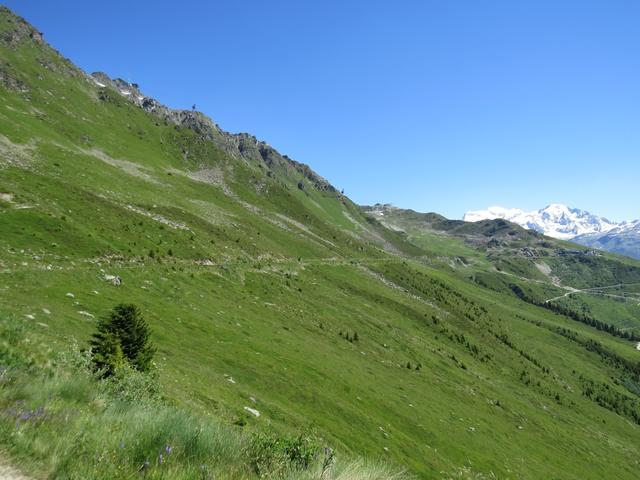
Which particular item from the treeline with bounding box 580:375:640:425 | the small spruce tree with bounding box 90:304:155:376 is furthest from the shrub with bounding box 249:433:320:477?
the treeline with bounding box 580:375:640:425

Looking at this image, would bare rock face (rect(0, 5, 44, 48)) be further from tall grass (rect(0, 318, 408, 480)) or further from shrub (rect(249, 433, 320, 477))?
shrub (rect(249, 433, 320, 477))

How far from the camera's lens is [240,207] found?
510 ft

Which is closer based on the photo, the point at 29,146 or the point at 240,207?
the point at 29,146

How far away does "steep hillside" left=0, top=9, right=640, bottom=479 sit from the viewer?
7066mm

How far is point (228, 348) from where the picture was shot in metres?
42.2

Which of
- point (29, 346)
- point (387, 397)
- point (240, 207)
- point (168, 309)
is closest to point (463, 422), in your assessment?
point (387, 397)

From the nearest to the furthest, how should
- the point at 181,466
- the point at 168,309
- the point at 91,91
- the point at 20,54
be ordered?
the point at 181,466 < the point at 168,309 < the point at 20,54 < the point at 91,91

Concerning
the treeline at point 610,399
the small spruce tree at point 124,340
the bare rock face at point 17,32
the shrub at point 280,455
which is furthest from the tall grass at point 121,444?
the bare rock face at point 17,32

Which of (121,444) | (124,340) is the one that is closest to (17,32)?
(124,340)

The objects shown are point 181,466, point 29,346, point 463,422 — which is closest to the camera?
point 181,466

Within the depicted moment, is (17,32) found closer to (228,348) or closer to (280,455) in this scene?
(228,348)

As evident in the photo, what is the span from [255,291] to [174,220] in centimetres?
2772

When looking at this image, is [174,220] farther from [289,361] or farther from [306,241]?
[306,241]

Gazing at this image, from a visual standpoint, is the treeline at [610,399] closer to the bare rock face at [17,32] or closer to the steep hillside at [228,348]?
the steep hillside at [228,348]
